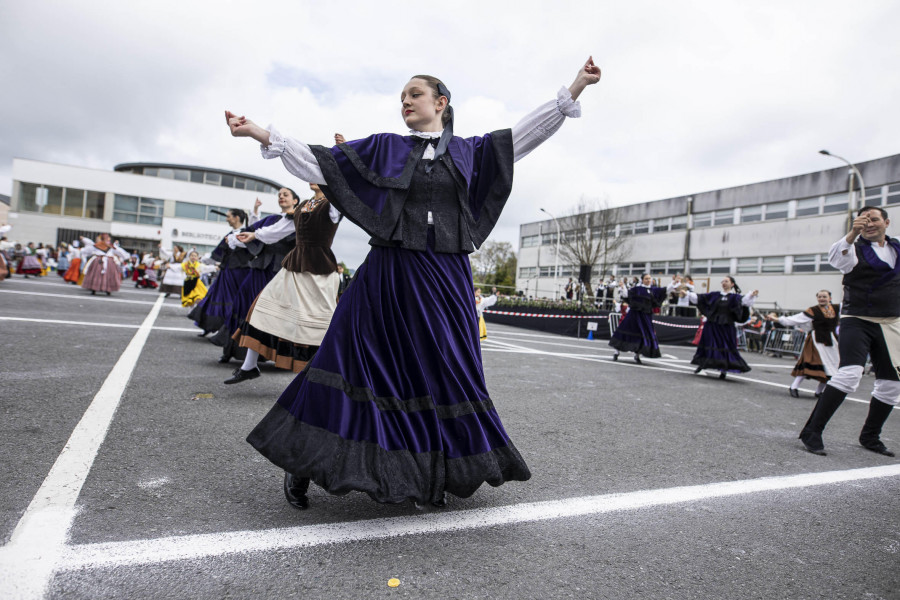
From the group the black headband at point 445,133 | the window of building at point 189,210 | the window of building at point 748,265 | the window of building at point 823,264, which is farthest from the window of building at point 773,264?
the window of building at point 189,210

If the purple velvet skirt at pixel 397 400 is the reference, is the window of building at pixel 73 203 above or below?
above

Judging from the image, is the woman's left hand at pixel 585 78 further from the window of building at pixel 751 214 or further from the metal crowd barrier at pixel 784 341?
the window of building at pixel 751 214

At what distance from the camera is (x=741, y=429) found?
5230 millimetres

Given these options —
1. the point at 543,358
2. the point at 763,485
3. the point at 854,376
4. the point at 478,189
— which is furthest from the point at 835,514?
the point at 543,358

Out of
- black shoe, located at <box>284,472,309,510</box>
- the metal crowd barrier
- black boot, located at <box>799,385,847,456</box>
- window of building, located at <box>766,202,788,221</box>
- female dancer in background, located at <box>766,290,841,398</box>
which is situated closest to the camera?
black shoe, located at <box>284,472,309,510</box>

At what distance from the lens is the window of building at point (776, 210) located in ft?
116

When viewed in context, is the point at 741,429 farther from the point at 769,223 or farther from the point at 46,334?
the point at 769,223

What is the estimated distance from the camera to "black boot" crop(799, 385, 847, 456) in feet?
14.7

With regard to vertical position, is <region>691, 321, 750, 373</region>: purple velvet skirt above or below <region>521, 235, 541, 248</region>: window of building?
below

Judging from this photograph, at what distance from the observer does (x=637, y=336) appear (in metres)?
11.6

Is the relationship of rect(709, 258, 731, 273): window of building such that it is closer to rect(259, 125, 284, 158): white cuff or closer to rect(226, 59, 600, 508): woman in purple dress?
rect(226, 59, 600, 508): woman in purple dress

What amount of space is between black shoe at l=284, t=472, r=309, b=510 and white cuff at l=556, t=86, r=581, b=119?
2.18 m

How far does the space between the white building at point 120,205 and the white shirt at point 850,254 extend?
47217 mm

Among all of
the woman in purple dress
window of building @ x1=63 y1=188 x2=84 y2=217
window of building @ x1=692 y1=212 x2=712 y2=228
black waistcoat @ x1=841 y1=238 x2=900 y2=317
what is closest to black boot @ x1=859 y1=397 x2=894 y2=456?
black waistcoat @ x1=841 y1=238 x2=900 y2=317
